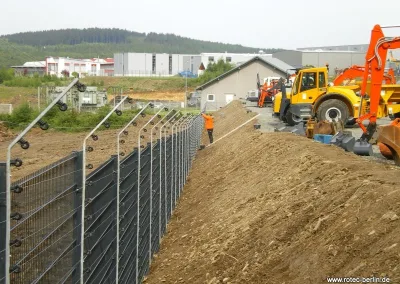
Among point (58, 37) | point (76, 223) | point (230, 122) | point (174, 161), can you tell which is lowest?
point (230, 122)

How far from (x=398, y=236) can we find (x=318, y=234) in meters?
1.52

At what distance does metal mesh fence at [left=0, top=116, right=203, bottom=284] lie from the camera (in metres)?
3.80

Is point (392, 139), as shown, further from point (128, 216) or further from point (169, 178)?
point (128, 216)

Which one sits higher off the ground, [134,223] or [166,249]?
[134,223]

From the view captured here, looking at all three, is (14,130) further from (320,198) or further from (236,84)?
(236,84)

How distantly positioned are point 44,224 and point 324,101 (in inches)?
884

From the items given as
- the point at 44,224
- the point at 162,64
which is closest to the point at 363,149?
the point at 44,224

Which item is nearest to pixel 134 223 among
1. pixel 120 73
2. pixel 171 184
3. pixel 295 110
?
pixel 171 184

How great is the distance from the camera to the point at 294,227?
8.92 metres

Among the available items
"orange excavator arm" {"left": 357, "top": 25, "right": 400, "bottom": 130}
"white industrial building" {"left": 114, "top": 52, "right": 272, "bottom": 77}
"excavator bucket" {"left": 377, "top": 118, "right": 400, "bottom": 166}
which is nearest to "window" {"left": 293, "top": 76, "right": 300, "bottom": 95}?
"orange excavator arm" {"left": 357, "top": 25, "right": 400, "bottom": 130}

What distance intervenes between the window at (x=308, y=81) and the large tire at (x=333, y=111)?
2.33 meters

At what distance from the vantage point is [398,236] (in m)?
6.76

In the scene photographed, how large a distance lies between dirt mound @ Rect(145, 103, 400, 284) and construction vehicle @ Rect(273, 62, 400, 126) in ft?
25.1

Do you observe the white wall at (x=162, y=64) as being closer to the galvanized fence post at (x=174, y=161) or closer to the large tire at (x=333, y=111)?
the large tire at (x=333, y=111)
